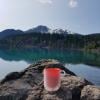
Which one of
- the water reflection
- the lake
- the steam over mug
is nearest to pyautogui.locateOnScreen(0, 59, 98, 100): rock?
the steam over mug

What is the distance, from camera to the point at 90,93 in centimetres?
780

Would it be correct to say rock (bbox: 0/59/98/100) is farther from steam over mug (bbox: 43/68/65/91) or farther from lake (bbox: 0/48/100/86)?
lake (bbox: 0/48/100/86)

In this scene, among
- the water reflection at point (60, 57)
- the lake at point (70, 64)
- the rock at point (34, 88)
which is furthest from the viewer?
the water reflection at point (60, 57)

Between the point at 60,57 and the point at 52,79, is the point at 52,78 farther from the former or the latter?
the point at 60,57

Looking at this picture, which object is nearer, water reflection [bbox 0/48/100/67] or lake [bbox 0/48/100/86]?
lake [bbox 0/48/100/86]

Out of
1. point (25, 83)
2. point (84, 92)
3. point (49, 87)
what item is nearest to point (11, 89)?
point (25, 83)

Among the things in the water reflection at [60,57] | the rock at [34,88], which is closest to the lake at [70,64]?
the water reflection at [60,57]

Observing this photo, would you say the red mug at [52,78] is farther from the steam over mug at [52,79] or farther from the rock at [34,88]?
the rock at [34,88]

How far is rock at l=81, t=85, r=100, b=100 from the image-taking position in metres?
7.64

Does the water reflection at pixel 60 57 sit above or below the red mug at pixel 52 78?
below

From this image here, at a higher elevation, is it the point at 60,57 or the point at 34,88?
the point at 34,88

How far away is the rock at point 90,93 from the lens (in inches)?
301

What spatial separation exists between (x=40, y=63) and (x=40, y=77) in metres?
1.21

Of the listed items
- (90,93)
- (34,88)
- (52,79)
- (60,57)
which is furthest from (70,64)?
Answer: (90,93)
